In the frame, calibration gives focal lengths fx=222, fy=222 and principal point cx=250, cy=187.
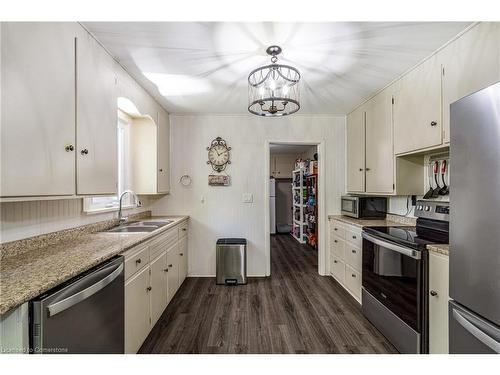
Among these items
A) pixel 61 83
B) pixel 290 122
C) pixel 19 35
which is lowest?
pixel 61 83

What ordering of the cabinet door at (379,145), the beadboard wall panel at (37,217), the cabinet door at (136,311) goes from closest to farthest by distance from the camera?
the beadboard wall panel at (37,217)
the cabinet door at (136,311)
the cabinet door at (379,145)

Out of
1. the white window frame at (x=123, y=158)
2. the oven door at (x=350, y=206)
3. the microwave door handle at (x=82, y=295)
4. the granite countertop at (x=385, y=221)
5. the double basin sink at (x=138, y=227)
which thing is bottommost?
the microwave door handle at (x=82, y=295)

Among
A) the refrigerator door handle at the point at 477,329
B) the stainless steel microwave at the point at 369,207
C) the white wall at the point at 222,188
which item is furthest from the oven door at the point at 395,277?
the white wall at the point at 222,188

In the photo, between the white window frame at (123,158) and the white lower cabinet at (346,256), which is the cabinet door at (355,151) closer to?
the white lower cabinet at (346,256)

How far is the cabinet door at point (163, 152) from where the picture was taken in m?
2.83

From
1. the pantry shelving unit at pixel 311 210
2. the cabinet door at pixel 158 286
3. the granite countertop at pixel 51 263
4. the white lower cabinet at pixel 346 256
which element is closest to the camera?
the granite countertop at pixel 51 263

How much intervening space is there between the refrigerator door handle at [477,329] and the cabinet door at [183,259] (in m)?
2.57

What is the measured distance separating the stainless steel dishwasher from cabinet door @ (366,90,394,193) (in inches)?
99.3

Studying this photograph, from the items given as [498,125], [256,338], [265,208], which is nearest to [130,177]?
[265,208]

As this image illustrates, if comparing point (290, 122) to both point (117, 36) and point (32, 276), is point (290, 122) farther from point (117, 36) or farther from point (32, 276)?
point (32, 276)

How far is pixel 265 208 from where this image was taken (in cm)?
321

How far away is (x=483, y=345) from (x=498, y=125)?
0.98 meters

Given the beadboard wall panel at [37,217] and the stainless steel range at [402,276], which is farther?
the stainless steel range at [402,276]

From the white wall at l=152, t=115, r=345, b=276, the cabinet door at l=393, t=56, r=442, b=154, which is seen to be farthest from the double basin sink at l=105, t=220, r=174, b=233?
the cabinet door at l=393, t=56, r=442, b=154
